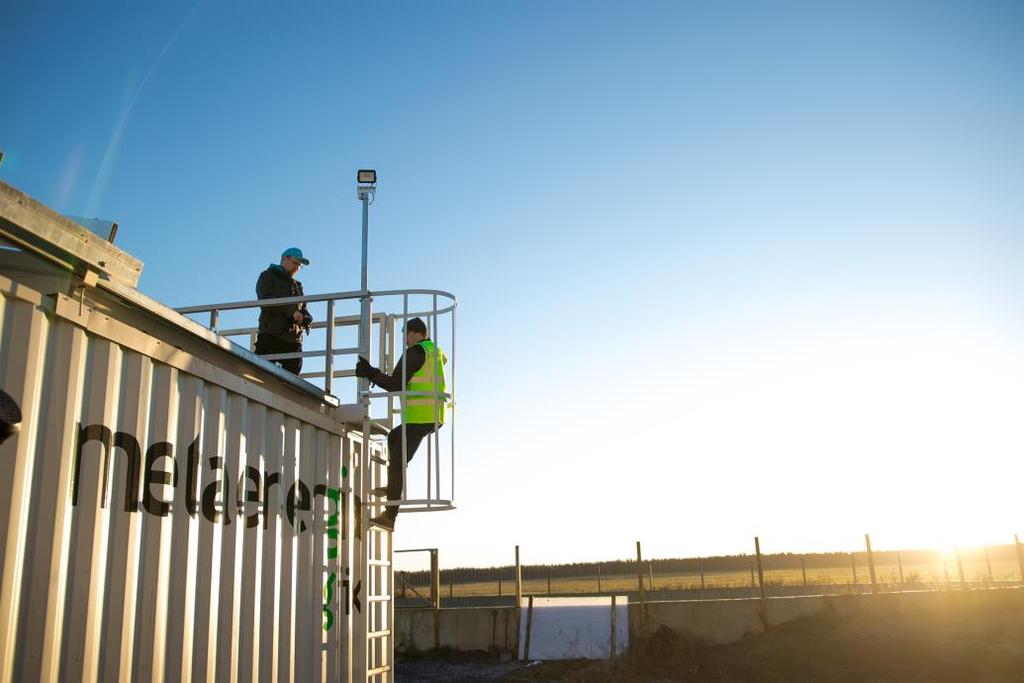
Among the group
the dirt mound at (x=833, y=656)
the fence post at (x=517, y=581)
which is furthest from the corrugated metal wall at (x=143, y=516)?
the fence post at (x=517, y=581)

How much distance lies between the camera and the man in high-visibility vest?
7371 mm

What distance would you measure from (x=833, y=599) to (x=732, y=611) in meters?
1.93

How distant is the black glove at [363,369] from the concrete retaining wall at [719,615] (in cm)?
1105

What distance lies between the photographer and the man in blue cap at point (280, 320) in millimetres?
7891

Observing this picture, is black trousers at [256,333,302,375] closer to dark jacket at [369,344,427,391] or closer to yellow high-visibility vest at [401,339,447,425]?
dark jacket at [369,344,427,391]

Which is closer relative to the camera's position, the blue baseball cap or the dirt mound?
the blue baseball cap

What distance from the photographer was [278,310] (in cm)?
790

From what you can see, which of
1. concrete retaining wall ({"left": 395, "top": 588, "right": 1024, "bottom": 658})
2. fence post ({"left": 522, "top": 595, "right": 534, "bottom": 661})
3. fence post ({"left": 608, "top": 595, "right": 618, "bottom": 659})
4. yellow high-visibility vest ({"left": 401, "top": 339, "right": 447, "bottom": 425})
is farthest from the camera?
fence post ({"left": 522, "top": 595, "right": 534, "bottom": 661})

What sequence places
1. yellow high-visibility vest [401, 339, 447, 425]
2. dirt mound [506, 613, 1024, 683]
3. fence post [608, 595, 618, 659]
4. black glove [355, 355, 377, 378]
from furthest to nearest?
fence post [608, 595, 618, 659] < dirt mound [506, 613, 1024, 683] < yellow high-visibility vest [401, 339, 447, 425] < black glove [355, 355, 377, 378]

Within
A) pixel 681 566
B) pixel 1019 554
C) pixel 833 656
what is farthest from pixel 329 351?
pixel 681 566

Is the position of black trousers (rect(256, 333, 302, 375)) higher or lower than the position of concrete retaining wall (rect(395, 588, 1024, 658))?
higher

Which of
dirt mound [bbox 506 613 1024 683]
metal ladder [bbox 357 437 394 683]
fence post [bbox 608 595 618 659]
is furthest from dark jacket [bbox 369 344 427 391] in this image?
fence post [bbox 608 595 618 659]

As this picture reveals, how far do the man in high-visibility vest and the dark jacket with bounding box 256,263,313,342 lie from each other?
2.86 ft

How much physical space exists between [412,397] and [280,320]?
56.0 inches
